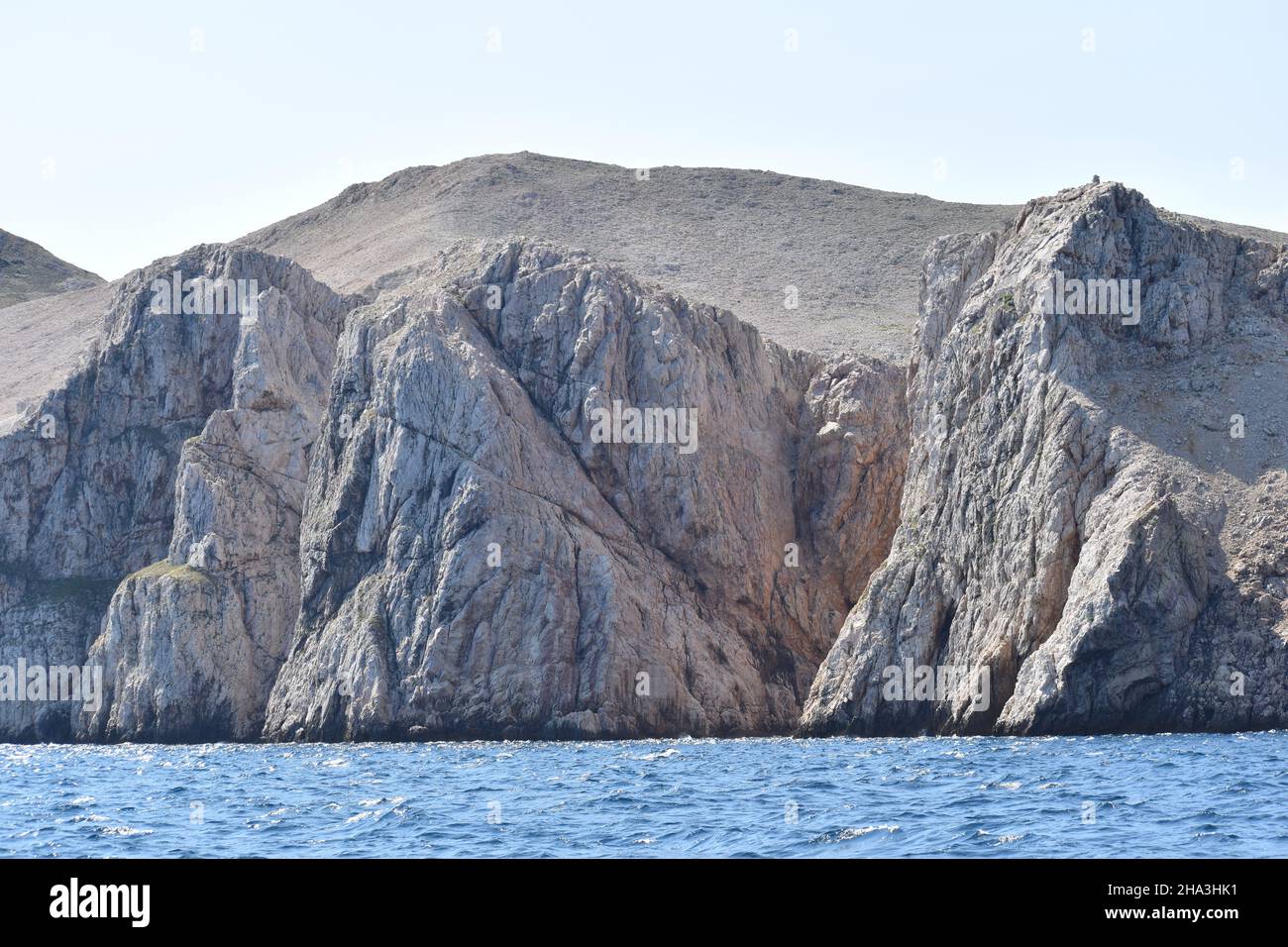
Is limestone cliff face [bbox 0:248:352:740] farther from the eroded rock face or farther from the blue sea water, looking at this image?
the blue sea water

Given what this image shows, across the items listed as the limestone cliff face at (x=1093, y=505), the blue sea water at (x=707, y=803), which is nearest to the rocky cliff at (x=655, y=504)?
the limestone cliff face at (x=1093, y=505)

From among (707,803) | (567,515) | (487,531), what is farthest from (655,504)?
(707,803)

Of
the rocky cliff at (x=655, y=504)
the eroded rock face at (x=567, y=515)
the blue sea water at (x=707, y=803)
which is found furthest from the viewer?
the eroded rock face at (x=567, y=515)

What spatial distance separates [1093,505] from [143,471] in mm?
64801

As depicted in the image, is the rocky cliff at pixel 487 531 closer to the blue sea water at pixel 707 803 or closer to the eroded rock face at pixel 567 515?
the eroded rock face at pixel 567 515

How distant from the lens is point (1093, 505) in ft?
227

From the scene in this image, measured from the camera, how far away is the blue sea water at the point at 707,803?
3144cm

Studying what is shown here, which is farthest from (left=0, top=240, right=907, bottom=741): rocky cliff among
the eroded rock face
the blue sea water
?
the blue sea water

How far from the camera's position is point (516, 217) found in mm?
186125

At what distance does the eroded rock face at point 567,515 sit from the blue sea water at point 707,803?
65.6 ft
